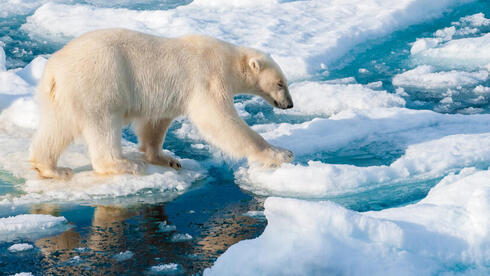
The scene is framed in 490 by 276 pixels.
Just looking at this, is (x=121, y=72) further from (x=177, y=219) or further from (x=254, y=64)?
(x=177, y=219)

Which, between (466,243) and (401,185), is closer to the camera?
(466,243)

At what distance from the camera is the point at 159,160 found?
5027mm

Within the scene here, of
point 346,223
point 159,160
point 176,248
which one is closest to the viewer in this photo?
point 346,223

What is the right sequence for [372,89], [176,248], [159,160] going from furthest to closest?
[372,89], [159,160], [176,248]

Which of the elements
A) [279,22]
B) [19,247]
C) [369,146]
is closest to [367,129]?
[369,146]

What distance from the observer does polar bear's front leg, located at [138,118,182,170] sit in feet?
16.4

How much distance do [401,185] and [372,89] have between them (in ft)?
9.66

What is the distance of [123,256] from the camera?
130 inches

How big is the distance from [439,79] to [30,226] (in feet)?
17.9

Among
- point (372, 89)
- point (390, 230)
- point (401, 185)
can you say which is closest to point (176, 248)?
point (390, 230)

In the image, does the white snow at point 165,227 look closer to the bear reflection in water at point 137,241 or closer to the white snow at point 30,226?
the bear reflection in water at point 137,241

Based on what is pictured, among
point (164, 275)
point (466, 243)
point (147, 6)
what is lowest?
point (164, 275)

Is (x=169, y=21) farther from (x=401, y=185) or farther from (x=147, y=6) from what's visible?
(x=401, y=185)

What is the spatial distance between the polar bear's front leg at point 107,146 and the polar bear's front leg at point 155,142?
1.06 feet
